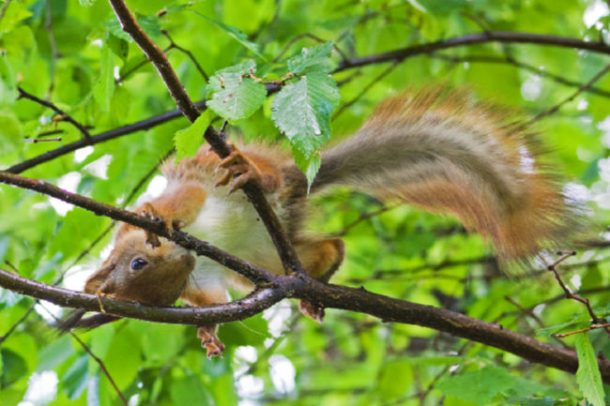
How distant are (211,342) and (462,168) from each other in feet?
2.63

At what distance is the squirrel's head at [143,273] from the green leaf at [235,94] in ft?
2.45

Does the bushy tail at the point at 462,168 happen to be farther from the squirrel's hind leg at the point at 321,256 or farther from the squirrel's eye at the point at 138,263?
the squirrel's eye at the point at 138,263

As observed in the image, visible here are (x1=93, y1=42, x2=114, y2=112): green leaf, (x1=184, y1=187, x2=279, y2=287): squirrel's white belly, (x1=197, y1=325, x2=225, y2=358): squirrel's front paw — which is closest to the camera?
(x1=93, y1=42, x2=114, y2=112): green leaf

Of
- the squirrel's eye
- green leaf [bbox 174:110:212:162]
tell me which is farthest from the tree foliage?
the squirrel's eye

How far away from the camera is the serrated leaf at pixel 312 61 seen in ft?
5.28

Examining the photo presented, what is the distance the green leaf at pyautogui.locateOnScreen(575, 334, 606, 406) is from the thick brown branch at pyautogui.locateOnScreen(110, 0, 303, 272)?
2.16 feet

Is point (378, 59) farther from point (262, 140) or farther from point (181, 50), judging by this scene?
point (181, 50)

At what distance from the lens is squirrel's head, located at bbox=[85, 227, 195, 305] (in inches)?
89.1

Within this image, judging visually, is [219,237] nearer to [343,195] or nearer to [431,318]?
[343,195]

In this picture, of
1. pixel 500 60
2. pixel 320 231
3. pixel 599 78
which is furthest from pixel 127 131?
pixel 599 78

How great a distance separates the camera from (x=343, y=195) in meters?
3.01

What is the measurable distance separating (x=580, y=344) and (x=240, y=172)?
0.93 m

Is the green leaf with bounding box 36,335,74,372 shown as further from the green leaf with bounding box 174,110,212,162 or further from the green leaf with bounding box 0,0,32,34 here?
the green leaf with bounding box 174,110,212,162

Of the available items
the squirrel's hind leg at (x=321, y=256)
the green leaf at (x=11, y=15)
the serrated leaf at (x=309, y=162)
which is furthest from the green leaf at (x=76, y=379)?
the serrated leaf at (x=309, y=162)
